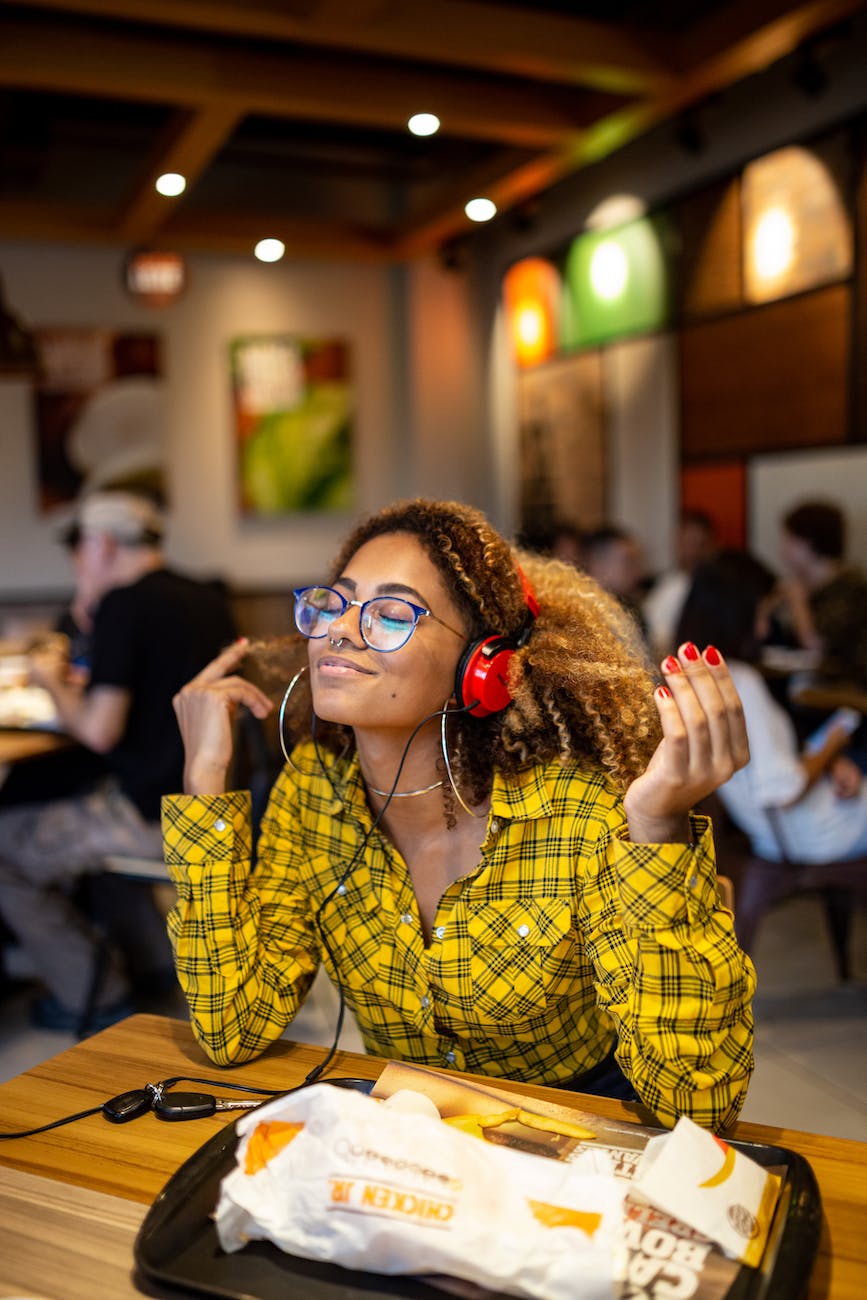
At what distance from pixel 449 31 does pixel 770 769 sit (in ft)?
10.7

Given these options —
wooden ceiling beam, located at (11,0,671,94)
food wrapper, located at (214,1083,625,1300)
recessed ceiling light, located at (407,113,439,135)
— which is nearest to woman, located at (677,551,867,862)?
food wrapper, located at (214,1083,625,1300)

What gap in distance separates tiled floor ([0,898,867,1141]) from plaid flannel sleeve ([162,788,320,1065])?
137 centimetres

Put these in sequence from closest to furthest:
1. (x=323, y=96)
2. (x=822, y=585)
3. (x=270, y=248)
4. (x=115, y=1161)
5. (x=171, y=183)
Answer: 1. (x=115, y=1161)
2. (x=822, y=585)
3. (x=323, y=96)
4. (x=171, y=183)
5. (x=270, y=248)

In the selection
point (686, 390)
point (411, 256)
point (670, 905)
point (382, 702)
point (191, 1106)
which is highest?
point (411, 256)

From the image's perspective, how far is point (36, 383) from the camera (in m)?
6.84

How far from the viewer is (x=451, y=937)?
4.04ft

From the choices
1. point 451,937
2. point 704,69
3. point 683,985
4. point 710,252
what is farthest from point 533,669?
point 710,252

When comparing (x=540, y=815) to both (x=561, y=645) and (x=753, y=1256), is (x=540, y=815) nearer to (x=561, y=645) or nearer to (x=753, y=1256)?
(x=561, y=645)

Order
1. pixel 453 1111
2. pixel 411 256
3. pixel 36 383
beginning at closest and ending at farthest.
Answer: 1. pixel 453 1111
2. pixel 36 383
3. pixel 411 256

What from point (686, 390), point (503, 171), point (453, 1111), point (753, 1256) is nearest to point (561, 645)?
point (453, 1111)

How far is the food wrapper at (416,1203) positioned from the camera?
2.42ft

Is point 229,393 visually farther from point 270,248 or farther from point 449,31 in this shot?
point 449,31

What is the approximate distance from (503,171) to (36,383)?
3.03 meters

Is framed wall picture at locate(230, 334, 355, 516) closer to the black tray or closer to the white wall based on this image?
the white wall
